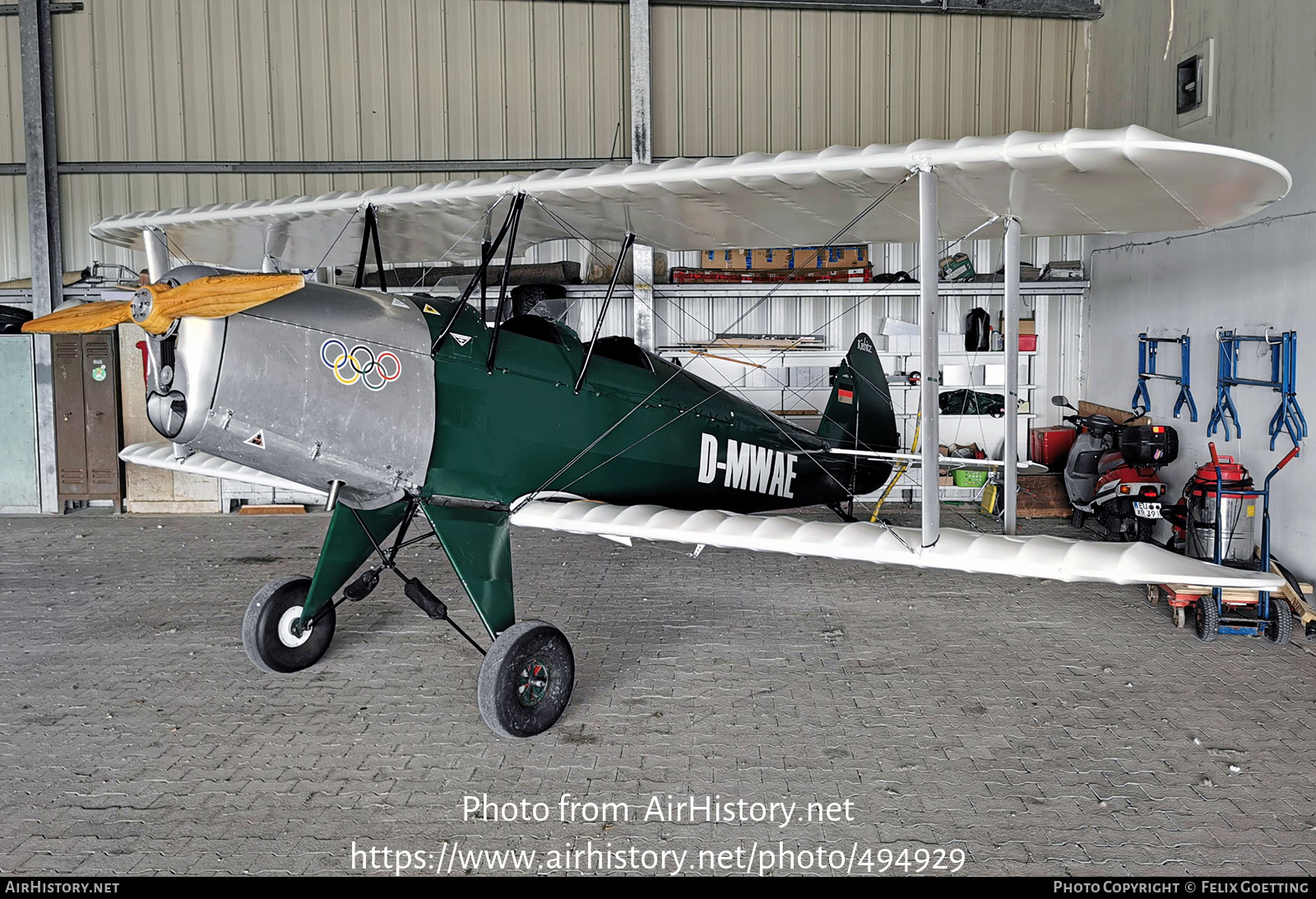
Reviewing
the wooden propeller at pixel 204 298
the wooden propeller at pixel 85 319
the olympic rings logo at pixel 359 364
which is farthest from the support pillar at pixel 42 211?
the olympic rings logo at pixel 359 364

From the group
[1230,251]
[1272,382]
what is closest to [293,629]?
[1272,382]

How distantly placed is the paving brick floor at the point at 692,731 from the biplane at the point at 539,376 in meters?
0.46

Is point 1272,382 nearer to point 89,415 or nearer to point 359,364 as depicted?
point 359,364

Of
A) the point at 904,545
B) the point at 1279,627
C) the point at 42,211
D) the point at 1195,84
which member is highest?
the point at 1195,84

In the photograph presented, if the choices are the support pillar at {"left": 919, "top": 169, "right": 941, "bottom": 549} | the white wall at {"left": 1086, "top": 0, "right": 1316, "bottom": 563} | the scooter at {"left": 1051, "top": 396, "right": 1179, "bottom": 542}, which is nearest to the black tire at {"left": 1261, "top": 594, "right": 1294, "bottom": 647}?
the white wall at {"left": 1086, "top": 0, "right": 1316, "bottom": 563}

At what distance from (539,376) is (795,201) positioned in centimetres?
147

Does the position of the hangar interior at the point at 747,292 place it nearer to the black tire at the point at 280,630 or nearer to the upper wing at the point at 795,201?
the black tire at the point at 280,630

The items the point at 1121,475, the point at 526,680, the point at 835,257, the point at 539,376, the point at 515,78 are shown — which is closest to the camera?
the point at 526,680

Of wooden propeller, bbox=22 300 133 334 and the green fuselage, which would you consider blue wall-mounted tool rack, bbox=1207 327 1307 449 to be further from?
wooden propeller, bbox=22 300 133 334

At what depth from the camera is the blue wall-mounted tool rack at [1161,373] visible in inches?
296

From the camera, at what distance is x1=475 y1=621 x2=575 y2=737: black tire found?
383 centimetres

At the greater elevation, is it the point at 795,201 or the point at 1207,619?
the point at 795,201

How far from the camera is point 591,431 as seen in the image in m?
4.60
